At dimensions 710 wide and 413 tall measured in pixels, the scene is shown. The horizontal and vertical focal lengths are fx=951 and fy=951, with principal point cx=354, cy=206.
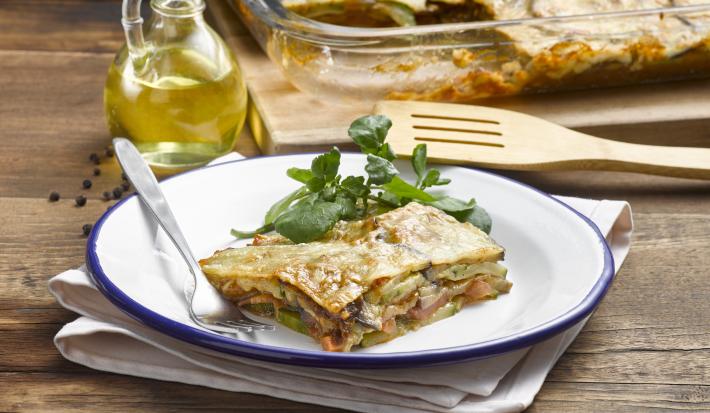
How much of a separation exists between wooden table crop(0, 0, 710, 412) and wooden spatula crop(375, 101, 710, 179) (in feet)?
0.34

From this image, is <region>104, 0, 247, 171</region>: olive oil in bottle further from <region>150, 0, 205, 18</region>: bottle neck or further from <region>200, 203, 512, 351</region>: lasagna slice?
<region>200, 203, 512, 351</region>: lasagna slice

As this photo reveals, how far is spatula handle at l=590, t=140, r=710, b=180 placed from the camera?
2396 millimetres

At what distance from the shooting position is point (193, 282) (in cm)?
182

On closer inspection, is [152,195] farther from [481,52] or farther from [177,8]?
[481,52]

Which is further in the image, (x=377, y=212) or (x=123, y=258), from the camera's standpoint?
(x=377, y=212)

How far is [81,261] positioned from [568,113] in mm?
1478

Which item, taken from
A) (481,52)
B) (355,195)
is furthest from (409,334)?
(481,52)

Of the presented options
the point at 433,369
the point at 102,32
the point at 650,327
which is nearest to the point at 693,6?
the point at 650,327

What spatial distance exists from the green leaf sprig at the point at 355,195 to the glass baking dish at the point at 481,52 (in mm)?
635

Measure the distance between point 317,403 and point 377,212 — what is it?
23.0 inches

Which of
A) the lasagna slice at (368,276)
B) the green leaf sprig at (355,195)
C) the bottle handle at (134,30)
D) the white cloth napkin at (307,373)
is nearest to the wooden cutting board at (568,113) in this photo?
the bottle handle at (134,30)

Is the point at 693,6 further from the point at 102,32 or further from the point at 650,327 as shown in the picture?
the point at 102,32

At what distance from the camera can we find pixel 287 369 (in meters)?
1.59

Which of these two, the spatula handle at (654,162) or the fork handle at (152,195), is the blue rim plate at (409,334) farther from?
the spatula handle at (654,162)
